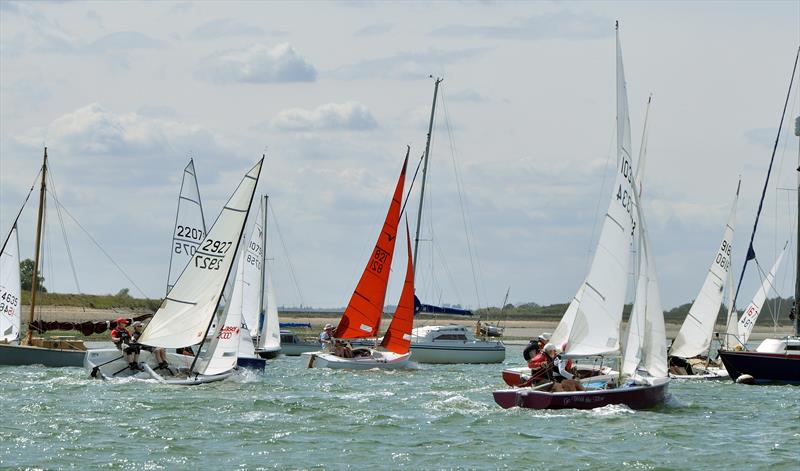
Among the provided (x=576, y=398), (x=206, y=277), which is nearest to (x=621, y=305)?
(x=576, y=398)

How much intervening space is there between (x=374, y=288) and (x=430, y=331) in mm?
10072

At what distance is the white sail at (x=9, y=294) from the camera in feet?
154

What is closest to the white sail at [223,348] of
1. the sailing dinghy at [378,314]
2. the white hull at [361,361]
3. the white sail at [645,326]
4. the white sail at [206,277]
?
the white sail at [206,277]

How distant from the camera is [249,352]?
44031 millimetres

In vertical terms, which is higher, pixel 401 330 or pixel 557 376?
pixel 401 330

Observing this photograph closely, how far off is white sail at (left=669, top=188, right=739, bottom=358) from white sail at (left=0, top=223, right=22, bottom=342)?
22.2 m

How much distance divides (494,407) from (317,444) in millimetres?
6974

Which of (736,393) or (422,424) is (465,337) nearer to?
(736,393)

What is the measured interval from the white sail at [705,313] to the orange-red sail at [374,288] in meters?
10.7

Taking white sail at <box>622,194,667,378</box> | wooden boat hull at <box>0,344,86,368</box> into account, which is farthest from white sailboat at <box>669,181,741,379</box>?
wooden boat hull at <box>0,344,86,368</box>

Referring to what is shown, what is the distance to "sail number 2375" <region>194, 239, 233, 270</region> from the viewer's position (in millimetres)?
38875

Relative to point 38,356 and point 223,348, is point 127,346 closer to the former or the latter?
point 223,348

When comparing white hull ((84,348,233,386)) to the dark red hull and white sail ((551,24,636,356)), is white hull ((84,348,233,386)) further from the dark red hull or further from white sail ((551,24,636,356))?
white sail ((551,24,636,356))

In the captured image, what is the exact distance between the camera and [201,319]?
38.7 m
